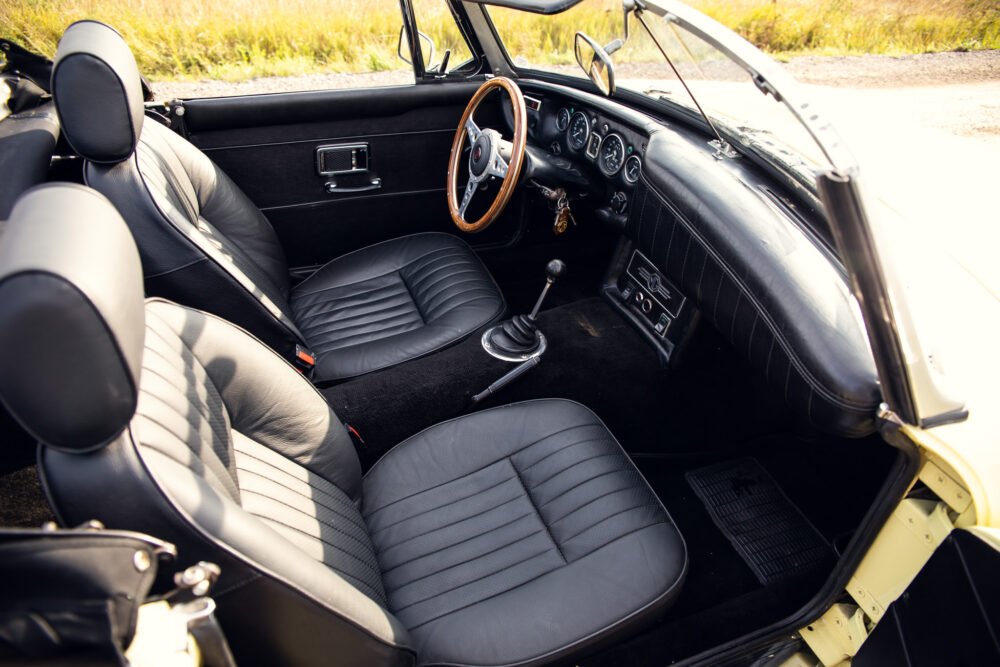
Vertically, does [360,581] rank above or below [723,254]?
below

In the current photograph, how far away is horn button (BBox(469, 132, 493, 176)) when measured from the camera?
2.16 metres

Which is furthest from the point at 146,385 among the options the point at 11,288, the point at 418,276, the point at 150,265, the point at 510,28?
the point at 510,28

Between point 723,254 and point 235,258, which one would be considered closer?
point 723,254

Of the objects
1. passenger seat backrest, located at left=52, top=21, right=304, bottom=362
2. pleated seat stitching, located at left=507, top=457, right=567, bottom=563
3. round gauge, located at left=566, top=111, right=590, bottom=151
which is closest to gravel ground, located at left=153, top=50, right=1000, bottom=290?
round gauge, located at left=566, top=111, right=590, bottom=151

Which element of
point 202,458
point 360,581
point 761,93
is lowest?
point 360,581

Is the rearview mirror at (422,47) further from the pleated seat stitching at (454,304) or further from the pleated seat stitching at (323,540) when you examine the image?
the pleated seat stitching at (323,540)

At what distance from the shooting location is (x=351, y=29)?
462 cm

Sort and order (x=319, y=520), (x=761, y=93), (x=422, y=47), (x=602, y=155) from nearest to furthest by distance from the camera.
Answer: (x=761, y=93) < (x=319, y=520) < (x=602, y=155) < (x=422, y=47)

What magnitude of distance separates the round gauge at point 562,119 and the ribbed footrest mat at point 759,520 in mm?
1408

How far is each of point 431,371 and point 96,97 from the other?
112 centimetres

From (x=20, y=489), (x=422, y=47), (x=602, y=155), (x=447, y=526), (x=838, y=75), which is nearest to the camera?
(x=447, y=526)

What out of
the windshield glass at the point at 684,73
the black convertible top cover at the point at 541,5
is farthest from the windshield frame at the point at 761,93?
the black convertible top cover at the point at 541,5

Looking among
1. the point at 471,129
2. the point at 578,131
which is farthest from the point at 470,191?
the point at 578,131

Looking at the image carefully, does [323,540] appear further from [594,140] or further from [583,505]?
[594,140]
